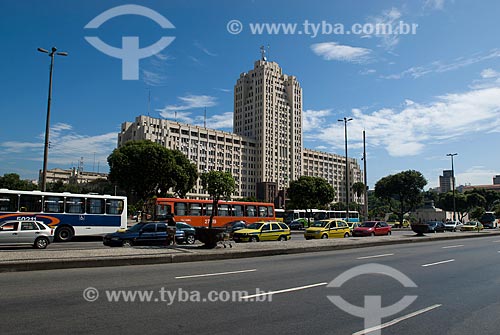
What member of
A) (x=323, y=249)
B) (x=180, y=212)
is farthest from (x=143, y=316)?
(x=180, y=212)

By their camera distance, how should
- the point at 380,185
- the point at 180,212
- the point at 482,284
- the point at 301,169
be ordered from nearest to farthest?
the point at 482,284 < the point at 180,212 < the point at 380,185 < the point at 301,169

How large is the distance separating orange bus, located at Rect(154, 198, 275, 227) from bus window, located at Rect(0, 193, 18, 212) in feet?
33.4

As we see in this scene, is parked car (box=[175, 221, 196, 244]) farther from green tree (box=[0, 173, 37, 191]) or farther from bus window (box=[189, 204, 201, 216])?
green tree (box=[0, 173, 37, 191])

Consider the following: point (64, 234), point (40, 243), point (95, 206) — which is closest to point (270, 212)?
point (95, 206)

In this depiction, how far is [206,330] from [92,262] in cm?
769

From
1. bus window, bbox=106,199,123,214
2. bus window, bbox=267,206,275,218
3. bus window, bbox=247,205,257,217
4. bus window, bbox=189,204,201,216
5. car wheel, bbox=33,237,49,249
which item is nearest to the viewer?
car wheel, bbox=33,237,49,249

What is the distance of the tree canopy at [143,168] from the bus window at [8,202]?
3180 centimetres

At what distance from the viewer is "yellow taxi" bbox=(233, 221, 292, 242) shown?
23.9 meters

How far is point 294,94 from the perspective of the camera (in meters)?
159

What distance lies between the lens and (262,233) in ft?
80.8

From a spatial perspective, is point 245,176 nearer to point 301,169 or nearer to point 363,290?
point 301,169

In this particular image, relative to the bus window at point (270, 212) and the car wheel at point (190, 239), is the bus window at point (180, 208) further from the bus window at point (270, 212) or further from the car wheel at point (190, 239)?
the bus window at point (270, 212)

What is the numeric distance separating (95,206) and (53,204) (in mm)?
2592

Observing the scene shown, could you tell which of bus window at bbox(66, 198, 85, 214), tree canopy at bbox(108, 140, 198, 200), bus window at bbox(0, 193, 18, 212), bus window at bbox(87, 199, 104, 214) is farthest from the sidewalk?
tree canopy at bbox(108, 140, 198, 200)
